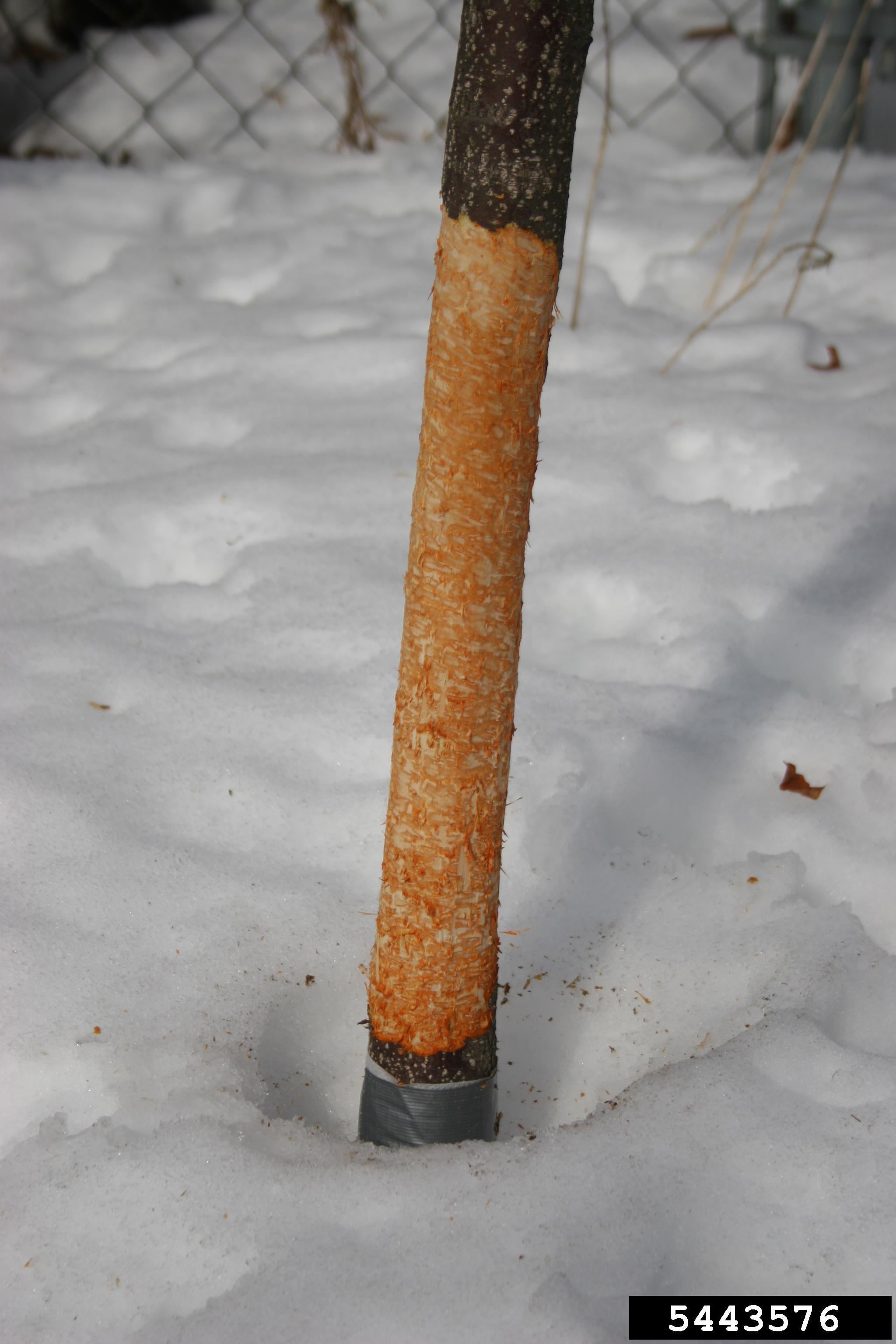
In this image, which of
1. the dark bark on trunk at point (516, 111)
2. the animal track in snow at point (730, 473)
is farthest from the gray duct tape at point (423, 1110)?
the animal track in snow at point (730, 473)

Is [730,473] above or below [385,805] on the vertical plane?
above

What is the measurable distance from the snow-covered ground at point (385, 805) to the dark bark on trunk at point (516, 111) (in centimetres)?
71

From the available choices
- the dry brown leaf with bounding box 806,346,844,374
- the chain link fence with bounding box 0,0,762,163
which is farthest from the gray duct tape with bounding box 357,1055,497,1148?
the chain link fence with bounding box 0,0,762,163

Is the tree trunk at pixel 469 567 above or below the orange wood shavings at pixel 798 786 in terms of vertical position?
above

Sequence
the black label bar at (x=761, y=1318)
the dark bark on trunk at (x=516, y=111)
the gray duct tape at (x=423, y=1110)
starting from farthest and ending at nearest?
1. the gray duct tape at (x=423, y=1110)
2. the black label bar at (x=761, y=1318)
3. the dark bark on trunk at (x=516, y=111)

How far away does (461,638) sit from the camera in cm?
82

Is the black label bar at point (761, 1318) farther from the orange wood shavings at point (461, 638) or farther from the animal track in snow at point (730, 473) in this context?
the animal track in snow at point (730, 473)

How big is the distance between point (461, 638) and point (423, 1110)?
0.43 meters

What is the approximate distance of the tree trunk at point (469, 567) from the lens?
0.69 meters

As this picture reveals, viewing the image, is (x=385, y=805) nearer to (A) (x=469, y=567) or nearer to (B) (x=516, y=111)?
(A) (x=469, y=567)

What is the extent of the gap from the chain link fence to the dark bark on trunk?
8.37ft

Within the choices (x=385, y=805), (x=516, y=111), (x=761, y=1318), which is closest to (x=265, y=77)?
(x=385, y=805)

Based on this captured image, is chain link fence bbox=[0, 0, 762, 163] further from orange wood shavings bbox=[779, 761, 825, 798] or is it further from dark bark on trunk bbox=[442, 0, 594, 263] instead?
dark bark on trunk bbox=[442, 0, 594, 263]

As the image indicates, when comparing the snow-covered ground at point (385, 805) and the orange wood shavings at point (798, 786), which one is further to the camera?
the orange wood shavings at point (798, 786)
